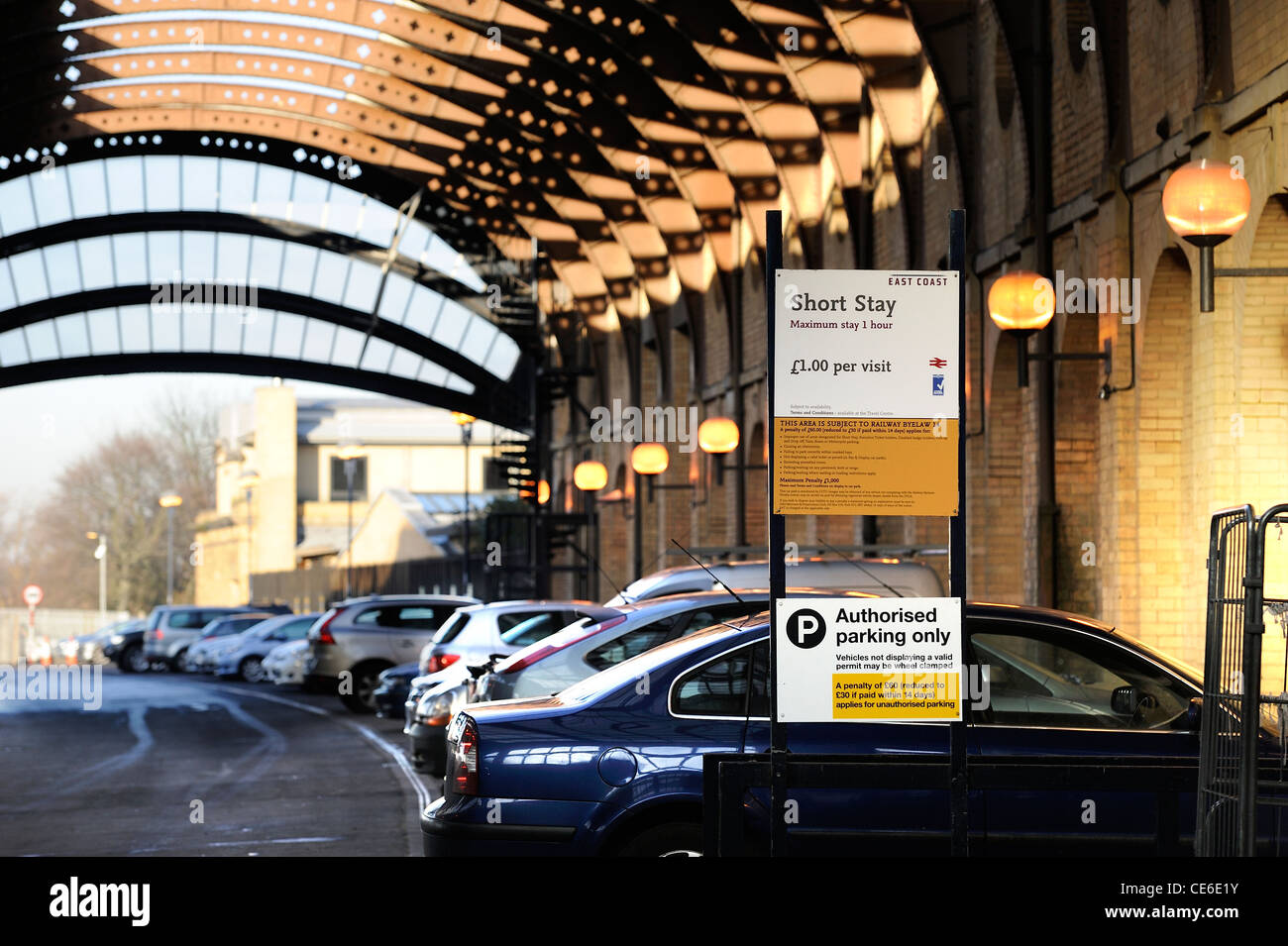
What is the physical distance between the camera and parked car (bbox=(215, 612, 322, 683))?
4024 cm

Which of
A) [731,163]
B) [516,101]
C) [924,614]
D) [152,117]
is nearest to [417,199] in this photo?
[152,117]

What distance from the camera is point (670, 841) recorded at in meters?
7.66

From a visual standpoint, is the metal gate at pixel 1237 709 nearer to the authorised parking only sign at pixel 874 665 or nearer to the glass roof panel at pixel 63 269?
the authorised parking only sign at pixel 874 665

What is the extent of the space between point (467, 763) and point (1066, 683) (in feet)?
9.20

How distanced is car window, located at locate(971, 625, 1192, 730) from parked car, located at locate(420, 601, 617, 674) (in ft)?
32.2

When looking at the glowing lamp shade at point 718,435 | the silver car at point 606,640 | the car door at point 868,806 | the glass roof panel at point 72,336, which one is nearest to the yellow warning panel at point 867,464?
the car door at point 868,806

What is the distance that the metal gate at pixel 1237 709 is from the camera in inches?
247

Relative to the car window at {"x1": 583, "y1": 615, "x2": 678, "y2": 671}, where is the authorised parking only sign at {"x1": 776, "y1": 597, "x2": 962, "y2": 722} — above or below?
above

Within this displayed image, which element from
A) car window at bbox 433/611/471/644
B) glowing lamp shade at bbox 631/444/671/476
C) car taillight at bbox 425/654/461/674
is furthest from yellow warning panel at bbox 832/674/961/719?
glowing lamp shade at bbox 631/444/671/476

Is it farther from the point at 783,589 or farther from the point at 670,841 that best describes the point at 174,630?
the point at 783,589

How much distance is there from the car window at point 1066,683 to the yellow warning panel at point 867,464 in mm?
1606

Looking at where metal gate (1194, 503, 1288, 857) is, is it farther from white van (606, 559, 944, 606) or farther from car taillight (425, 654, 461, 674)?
car taillight (425, 654, 461, 674)
